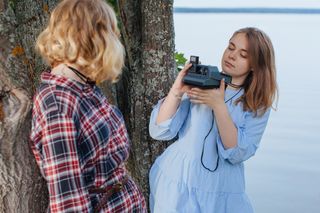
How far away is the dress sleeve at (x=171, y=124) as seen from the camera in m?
2.63

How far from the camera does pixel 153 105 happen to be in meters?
2.98

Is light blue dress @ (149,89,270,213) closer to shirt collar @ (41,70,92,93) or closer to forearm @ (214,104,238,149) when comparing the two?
forearm @ (214,104,238,149)

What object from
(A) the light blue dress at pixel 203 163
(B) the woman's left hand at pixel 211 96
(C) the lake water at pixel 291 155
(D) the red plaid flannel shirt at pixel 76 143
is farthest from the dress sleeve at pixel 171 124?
(C) the lake water at pixel 291 155

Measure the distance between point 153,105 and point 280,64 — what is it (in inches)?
444

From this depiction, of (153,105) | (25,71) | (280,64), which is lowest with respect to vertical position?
(280,64)

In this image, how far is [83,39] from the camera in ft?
5.77

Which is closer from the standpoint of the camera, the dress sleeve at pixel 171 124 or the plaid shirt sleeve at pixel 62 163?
the plaid shirt sleeve at pixel 62 163

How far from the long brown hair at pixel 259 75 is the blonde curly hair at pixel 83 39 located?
93 cm

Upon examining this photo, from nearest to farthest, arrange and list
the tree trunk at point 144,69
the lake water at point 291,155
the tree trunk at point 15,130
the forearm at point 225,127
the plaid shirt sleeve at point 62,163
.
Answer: the plaid shirt sleeve at point 62,163
the tree trunk at point 15,130
the forearm at point 225,127
the tree trunk at point 144,69
the lake water at point 291,155

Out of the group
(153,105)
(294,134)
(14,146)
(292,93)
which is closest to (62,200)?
(14,146)

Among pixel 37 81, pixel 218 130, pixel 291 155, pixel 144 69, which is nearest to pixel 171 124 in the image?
pixel 218 130

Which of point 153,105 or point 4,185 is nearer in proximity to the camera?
point 4,185

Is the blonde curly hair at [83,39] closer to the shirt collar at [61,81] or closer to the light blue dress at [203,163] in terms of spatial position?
the shirt collar at [61,81]

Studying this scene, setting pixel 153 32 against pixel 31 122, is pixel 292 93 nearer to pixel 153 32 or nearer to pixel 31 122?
pixel 153 32
